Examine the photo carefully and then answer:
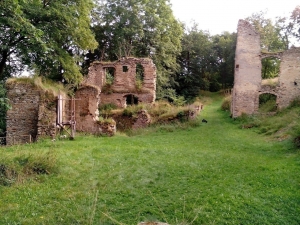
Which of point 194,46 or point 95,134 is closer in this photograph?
point 95,134

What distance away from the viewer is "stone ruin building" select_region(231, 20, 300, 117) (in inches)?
874

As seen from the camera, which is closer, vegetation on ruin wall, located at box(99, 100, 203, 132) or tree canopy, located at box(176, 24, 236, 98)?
vegetation on ruin wall, located at box(99, 100, 203, 132)

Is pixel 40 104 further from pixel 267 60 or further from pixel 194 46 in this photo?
pixel 194 46

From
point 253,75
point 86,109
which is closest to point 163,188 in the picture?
point 86,109

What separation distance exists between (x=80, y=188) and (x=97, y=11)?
28212 millimetres

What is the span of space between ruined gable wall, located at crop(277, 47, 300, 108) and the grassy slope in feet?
35.3

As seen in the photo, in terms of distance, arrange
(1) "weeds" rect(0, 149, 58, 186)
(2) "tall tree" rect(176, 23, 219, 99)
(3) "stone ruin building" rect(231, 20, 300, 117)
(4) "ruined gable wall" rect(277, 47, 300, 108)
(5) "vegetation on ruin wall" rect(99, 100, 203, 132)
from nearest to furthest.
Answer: (1) "weeds" rect(0, 149, 58, 186) → (5) "vegetation on ruin wall" rect(99, 100, 203, 132) → (4) "ruined gable wall" rect(277, 47, 300, 108) → (3) "stone ruin building" rect(231, 20, 300, 117) → (2) "tall tree" rect(176, 23, 219, 99)

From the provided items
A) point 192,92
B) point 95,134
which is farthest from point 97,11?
point 95,134

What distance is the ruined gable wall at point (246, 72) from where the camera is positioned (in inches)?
879

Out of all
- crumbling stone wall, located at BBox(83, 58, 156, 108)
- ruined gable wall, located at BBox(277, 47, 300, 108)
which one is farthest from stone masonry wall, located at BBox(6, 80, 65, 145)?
ruined gable wall, located at BBox(277, 47, 300, 108)

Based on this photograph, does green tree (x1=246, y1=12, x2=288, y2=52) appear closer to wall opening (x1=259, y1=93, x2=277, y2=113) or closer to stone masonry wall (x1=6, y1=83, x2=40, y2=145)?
wall opening (x1=259, y1=93, x2=277, y2=113)

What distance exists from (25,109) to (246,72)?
15.7 m

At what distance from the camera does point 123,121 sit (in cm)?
2103

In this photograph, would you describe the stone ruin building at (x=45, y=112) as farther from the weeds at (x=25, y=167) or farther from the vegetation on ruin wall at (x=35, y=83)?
the weeds at (x=25, y=167)
